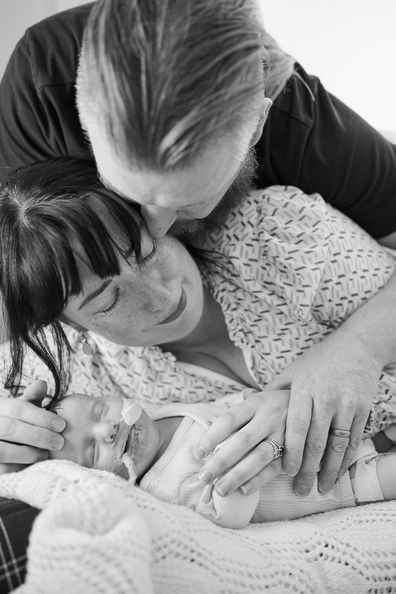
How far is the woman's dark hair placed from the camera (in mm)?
1018

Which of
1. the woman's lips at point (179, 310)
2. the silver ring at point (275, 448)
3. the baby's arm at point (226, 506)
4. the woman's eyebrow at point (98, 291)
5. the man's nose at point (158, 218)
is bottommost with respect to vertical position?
the baby's arm at point (226, 506)

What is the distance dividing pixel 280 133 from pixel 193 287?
33cm

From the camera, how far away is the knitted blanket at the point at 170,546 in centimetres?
75

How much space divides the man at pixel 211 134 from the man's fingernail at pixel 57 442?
0.05 feet

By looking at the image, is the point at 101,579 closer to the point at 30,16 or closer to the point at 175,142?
the point at 175,142

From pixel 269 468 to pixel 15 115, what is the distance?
2.57 feet

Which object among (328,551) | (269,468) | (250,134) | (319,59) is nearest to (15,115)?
(250,134)

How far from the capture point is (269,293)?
132 centimetres

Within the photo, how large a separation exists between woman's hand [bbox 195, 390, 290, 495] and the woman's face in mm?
199

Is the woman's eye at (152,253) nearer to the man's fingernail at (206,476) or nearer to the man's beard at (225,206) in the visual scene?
the man's beard at (225,206)

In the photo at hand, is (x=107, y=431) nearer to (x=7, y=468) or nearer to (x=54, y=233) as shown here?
(x=7, y=468)

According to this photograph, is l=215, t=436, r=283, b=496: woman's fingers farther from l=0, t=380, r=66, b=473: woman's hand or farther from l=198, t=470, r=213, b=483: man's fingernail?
l=0, t=380, r=66, b=473: woman's hand

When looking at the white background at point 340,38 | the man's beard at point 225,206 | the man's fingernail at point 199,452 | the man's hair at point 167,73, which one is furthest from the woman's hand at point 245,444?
the white background at point 340,38

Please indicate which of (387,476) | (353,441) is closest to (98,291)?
(353,441)
